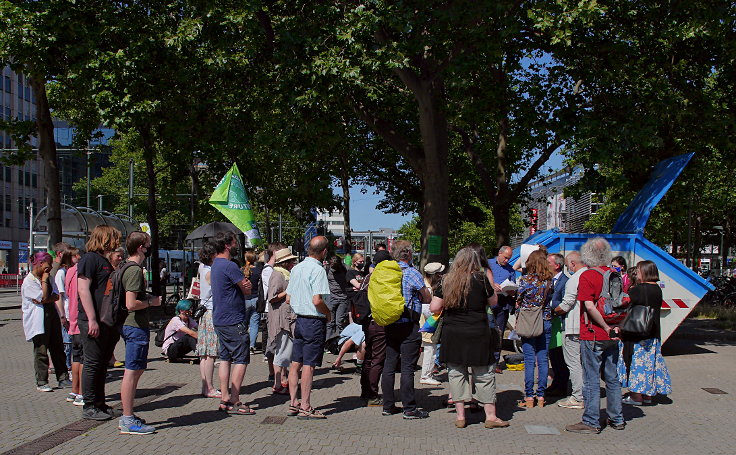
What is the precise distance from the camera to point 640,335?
26.0 feet

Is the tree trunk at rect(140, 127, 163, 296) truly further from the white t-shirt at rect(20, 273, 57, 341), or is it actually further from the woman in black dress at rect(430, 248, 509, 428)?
the woman in black dress at rect(430, 248, 509, 428)

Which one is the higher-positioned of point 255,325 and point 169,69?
point 169,69

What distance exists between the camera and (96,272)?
287 inches

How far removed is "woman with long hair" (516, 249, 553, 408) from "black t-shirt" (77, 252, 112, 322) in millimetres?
4477

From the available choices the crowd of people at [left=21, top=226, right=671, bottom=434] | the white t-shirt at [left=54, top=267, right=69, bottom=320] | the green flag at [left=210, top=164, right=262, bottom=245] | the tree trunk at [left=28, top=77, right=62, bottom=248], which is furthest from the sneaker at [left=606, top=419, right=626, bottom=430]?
the tree trunk at [left=28, top=77, right=62, bottom=248]

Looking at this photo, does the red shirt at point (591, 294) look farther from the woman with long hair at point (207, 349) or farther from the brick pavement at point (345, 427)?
the woman with long hair at point (207, 349)

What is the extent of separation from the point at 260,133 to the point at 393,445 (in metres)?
11.7

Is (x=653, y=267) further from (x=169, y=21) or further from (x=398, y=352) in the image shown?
(x=169, y=21)

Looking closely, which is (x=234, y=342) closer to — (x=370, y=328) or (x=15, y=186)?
(x=370, y=328)

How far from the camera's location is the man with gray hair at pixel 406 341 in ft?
25.7

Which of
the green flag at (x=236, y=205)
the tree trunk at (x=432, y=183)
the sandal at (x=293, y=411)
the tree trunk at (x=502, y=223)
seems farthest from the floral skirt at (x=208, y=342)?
the tree trunk at (x=502, y=223)

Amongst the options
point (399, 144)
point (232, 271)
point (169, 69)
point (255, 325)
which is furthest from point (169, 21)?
point (232, 271)

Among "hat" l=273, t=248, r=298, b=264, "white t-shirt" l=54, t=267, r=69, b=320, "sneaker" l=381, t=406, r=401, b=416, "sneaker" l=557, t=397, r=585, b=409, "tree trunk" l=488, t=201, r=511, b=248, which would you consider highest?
"tree trunk" l=488, t=201, r=511, b=248

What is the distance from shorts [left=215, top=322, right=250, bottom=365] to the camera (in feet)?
24.9
